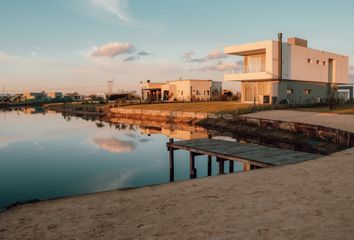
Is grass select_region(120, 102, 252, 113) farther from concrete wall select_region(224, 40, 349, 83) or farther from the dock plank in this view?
the dock plank

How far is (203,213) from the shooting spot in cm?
538

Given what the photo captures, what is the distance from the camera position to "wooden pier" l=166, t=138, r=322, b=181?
11.0m

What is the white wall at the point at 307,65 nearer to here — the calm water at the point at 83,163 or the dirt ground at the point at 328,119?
the dirt ground at the point at 328,119

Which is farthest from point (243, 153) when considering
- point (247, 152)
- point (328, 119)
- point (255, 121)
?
point (328, 119)

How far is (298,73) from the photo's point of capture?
4053 cm

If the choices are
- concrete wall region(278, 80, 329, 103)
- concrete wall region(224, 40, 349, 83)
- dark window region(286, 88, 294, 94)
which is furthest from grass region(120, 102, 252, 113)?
dark window region(286, 88, 294, 94)

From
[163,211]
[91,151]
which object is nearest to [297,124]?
[91,151]

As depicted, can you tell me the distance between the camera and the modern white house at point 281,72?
37094 mm

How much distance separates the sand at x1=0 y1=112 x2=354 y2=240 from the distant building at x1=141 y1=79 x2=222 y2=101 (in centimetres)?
5250

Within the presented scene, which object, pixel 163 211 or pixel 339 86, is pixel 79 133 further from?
pixel 339 86

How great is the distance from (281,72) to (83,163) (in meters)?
27.7

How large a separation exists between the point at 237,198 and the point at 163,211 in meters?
1.55

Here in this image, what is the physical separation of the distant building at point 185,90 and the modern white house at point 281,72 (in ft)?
64.2

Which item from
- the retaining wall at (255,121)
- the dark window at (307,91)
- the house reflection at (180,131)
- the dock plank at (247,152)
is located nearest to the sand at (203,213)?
the dock plank at (247,152)
